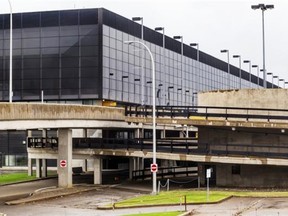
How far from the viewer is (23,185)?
49219 millimetres

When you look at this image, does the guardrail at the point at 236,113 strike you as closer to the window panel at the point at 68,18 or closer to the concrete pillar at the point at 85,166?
the concrete pillar at the point at 85,166

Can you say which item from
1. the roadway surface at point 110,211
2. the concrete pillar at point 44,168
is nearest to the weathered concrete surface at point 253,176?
the roadway surface at point 110,211

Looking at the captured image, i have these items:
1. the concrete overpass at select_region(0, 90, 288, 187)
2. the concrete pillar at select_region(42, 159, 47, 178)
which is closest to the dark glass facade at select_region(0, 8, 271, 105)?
the concrete pillar at select_region(42, 159, 47, 178)

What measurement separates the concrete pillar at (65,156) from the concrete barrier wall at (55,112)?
175cm

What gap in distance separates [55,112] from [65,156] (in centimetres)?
463

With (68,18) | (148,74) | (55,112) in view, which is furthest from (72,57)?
(55,112)

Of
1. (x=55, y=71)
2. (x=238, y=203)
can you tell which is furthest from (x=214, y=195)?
(x=55, y=71)

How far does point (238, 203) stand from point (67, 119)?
51.6ft

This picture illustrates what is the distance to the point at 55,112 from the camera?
41500mm

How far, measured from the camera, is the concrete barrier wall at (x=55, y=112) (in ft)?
118

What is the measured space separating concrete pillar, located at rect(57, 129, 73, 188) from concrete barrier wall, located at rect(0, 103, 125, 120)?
1747mm

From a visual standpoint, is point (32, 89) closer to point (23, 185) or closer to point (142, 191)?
point (23, 185)

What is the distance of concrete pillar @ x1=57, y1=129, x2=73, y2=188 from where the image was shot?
146ft

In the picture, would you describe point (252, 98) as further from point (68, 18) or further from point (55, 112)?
point (68, 18)
